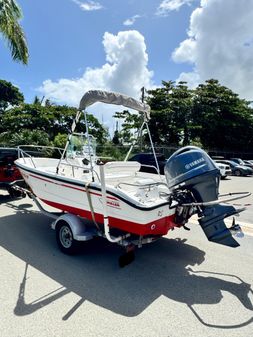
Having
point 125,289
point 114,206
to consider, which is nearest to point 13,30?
point 114,206

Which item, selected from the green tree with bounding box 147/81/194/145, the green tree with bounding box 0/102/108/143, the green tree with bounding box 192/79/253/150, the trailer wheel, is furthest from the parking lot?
the green tree with bounding box 192/79/253/150

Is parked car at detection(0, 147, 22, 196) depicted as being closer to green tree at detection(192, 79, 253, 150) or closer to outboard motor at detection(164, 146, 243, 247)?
outboard motor at detection(164, 146, 243, 247)

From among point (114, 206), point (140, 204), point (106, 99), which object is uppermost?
point (106, 99)

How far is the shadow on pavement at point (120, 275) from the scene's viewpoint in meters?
3.35

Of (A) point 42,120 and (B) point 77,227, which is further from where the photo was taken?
(A) point 42,120

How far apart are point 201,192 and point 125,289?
1.75 meters

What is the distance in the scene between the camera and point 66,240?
4.68 meters

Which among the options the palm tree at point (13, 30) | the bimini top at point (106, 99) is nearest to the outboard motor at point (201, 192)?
the bimini top at point (106, 99)

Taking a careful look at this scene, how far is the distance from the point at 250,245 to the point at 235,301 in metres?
2.00

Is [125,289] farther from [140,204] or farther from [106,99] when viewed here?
[106,99]

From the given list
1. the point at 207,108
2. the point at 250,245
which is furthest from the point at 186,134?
the point at 250,245

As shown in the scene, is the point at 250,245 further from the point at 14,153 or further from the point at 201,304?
the point at 14,153

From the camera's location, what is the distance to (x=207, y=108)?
105ft

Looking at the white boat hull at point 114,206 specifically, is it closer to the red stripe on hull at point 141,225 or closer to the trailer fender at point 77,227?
the red stripe on hull at point 141,225
